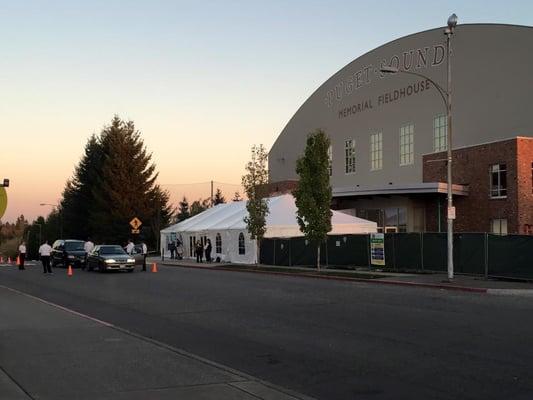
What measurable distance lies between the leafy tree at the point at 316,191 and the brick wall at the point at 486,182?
11.9 metres

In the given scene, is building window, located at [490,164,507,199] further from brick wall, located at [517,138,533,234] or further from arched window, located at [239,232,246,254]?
arched window, located at [239,232,246,254]

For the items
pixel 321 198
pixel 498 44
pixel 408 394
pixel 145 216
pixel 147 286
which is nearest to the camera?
pixel 408 394

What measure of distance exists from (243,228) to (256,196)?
369cm

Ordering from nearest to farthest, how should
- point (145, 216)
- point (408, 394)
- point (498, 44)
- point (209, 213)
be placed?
point (408, 394) → point (498, 44) → point (209, 213) → point (145, 216)

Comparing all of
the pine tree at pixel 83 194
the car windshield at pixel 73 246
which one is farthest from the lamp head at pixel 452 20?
the pine tree at pixel 83 194

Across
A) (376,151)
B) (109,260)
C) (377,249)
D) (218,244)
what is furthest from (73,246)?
(376,151)

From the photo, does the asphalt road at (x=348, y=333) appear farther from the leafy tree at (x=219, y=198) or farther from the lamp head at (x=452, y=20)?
the leafy tree at (x=219, y=198)

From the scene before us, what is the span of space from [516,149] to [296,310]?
84.5ft

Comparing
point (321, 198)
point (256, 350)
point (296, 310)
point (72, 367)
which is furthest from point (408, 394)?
point (321, 198)

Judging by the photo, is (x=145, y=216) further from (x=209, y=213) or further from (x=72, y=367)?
(x=72, y=367)

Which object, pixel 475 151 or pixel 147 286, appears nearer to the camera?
pixel 147 286

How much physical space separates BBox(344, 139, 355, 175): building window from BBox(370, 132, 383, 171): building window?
8.42 feet

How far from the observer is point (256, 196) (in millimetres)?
38188

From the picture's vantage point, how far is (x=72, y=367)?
8.20 meters
